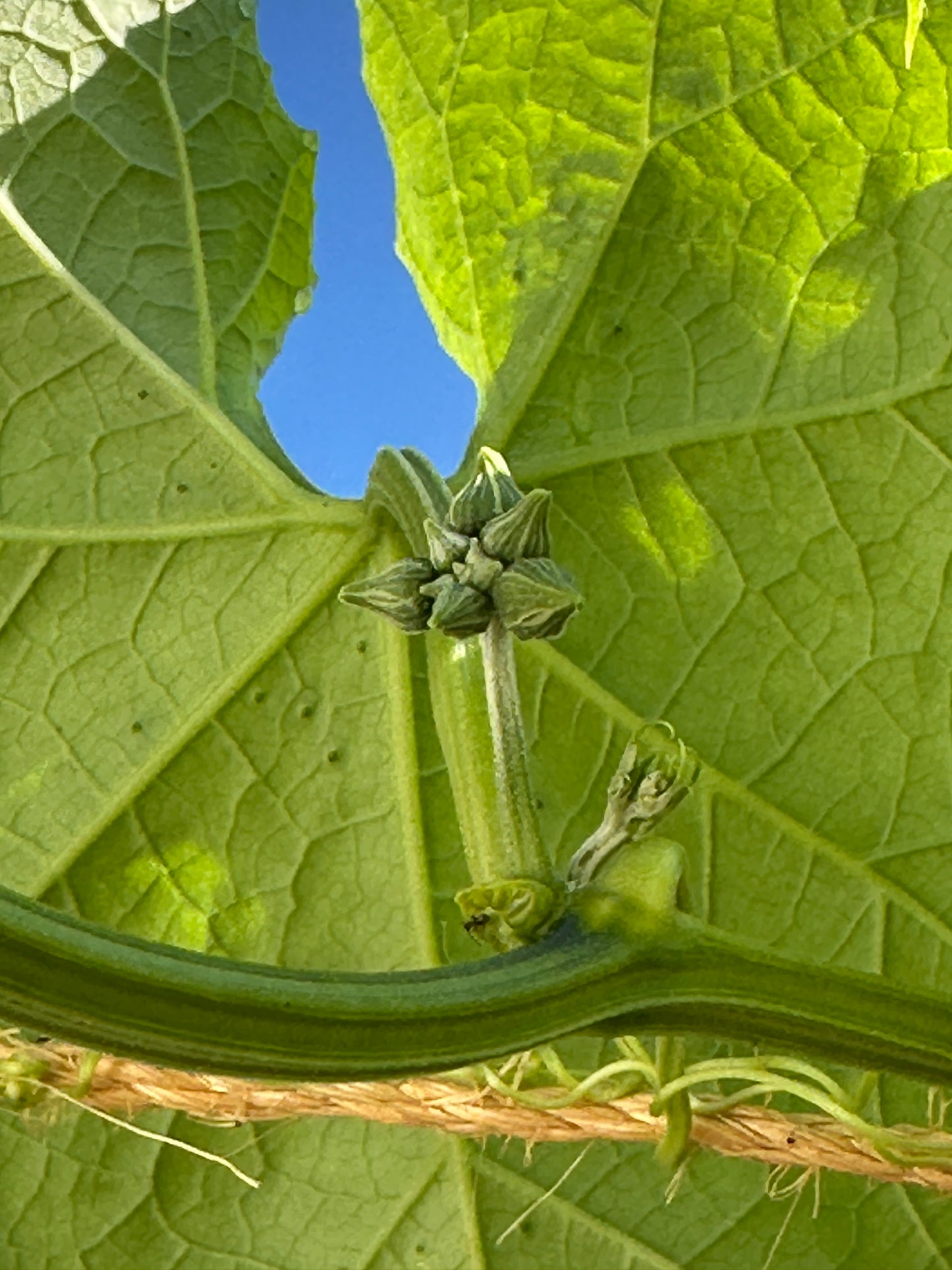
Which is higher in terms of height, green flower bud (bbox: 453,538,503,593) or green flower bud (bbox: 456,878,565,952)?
green flower bud (bbox: 453,538,503,593)

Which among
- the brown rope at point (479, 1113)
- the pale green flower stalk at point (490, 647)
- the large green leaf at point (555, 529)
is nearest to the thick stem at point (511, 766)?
the pale green flower stalk at point (490, 647)

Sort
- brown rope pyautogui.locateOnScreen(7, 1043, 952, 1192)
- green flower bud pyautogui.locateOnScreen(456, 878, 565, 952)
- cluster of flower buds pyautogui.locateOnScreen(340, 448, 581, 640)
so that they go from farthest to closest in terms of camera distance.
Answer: brown rope pyautogui.locateOnScreen(7, 1043, 952, 1192)
cluster of flower buds pyautogui.locateOnScreen(340, 448, 581, 640)
green flower bud pyautogui.locateOnScreen(456, 878, 565, 952)

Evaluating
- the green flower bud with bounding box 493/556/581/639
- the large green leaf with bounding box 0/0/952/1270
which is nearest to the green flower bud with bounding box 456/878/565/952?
the green flower bud with bounding box 493/556/581/639

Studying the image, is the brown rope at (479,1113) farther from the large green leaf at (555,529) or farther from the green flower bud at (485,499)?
the green flower bud at (485,499)

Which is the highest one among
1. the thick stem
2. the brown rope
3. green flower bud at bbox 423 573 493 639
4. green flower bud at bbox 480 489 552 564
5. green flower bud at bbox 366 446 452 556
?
green flower bud at bbox 366 446 452 556

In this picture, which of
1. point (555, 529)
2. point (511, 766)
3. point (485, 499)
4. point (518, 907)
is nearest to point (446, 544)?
point (485, 499)

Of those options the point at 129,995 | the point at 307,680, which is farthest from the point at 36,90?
the point at 129,995

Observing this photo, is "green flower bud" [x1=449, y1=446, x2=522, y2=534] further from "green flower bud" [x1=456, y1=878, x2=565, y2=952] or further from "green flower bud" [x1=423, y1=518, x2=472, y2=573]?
"green flower bud" [x1=456, y1=878, x2=565, y2=952]

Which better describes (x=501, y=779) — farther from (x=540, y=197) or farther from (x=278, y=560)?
(x=540, y=197)

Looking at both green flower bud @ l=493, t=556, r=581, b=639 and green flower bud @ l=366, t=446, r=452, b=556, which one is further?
green flower bud @ l=366, t=446, r=452, b=556
